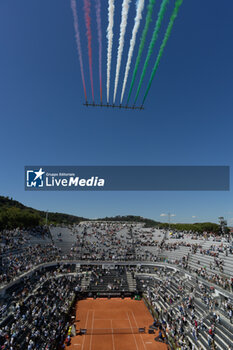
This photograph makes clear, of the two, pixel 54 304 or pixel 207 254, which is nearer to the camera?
pixel 54 304

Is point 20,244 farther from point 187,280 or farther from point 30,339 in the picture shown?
point 187,280

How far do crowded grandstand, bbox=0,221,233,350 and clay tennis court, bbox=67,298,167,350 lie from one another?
0.13 metres

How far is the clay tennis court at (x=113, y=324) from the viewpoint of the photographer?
27016mm

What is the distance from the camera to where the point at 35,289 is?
3606 centimetres

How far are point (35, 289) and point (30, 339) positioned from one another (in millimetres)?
12285

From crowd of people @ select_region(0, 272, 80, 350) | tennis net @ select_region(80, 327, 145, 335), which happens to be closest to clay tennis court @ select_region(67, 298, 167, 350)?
tennis net @ select_region(80, 327, 145, 335)

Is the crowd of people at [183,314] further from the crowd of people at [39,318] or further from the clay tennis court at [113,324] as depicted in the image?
the crowd of people at [39,318]

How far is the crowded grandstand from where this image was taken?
1032 inches

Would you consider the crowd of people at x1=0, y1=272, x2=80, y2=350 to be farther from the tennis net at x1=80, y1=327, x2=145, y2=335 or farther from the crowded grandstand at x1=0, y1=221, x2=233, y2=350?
the tennis net at x1=80, y1=327, x2=145, y2=335

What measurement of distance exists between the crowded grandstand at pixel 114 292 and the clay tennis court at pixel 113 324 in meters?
0.13

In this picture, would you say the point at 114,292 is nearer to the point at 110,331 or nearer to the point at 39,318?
the point at 110,331

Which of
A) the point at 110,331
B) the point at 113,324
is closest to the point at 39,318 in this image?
the point at 110,331

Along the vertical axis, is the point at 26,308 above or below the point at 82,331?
above

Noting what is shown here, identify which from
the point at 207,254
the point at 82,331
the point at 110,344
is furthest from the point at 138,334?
the point at 207,254
